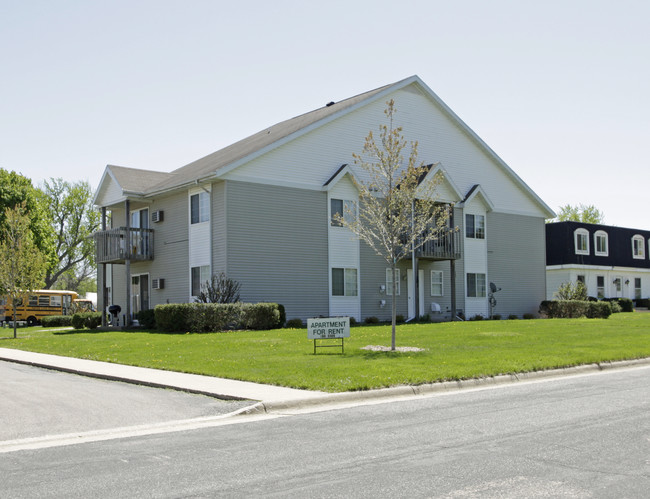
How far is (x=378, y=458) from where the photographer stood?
7.23m

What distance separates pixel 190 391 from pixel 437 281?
24.6 m

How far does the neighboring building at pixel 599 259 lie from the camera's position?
46.7 metres

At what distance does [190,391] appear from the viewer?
12.3m

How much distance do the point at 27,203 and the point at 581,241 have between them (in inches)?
1497

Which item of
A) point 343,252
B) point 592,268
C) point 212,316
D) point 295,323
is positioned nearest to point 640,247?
point 592,268

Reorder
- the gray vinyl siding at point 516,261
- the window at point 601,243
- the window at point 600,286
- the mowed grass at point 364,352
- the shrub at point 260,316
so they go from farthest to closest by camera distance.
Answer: the window at point 601,243
the window at point 600,286
the gray vinyl siding at point 516,261
the shrub at point 260,316
the mowed grass at point 364,352

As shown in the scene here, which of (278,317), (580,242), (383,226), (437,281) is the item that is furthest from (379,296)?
(580,242)

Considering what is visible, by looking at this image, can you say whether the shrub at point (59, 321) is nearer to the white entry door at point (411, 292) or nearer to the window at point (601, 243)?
the white entry door at point (411, 292)

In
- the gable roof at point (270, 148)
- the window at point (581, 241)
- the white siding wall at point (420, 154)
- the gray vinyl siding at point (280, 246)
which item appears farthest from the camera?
the window at point (581, 241)

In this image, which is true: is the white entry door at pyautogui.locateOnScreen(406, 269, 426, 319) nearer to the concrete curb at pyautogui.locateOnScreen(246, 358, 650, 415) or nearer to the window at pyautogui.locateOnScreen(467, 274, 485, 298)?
the window at pyautogui.locateOnScreen(467, 274, 485, 298)

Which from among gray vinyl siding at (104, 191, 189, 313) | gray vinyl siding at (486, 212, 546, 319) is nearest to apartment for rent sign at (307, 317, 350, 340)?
gray vinyl siding at (104, 191, 189, 313)

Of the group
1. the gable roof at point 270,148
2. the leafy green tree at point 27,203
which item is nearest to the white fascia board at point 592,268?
the gable roof at point 270,148

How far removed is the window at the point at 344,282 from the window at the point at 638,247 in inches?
1072

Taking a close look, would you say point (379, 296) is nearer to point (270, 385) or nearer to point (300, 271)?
point (300, 271)
